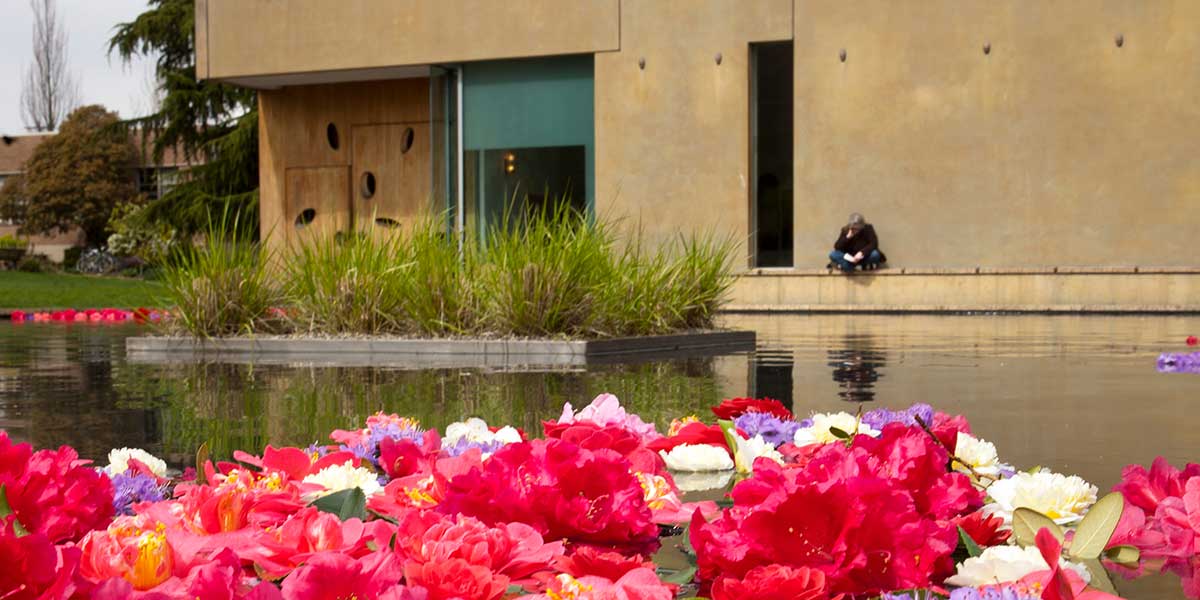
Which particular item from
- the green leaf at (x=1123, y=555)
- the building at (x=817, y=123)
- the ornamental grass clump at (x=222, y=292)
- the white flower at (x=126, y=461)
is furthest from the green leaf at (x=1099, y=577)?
the building at (x=817, y=123)

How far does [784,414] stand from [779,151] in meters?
18.8

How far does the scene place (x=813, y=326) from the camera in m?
16.0

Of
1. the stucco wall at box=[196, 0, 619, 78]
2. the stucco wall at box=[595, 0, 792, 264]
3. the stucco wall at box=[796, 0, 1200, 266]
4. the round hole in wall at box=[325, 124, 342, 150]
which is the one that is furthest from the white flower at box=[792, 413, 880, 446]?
the round hole in wall at box=[325, 124, 342, 150]

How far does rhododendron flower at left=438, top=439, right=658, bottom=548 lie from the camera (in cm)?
216

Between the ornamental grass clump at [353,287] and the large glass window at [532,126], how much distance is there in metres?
11.6

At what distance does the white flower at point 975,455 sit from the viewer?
10.0ft

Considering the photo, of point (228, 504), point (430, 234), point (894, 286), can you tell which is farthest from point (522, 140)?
point (228, 504)

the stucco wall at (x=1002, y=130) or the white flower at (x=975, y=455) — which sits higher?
the stucco wall at (x=1002, y=130)

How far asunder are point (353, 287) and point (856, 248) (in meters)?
11.2

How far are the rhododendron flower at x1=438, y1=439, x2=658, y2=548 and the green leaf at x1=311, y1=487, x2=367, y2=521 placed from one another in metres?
0.14

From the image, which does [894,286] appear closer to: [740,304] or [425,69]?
[740,304]

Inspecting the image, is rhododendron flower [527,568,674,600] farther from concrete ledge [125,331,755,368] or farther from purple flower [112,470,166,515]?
concrete ledge [125,331,755,368]

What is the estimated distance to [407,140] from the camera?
83.0 ft

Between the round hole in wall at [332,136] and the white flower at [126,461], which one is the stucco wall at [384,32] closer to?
the round hole in wall at [332,136]
